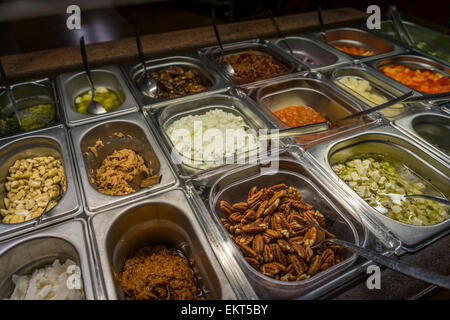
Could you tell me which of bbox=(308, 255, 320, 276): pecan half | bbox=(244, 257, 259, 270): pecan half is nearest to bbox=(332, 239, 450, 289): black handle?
bbox=(308, 255, 320, 276): pecan half

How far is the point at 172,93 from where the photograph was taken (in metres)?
2.09

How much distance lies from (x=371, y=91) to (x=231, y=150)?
4.58 ft

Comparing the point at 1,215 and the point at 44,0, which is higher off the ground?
the point at 44,0

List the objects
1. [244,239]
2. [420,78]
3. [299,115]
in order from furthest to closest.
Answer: [420,78] < [299,115] < [244,239]

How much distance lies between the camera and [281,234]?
1247 millimetres

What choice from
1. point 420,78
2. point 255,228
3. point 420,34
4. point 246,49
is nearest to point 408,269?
point 255,228

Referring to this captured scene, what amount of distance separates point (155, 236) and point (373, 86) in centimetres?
206

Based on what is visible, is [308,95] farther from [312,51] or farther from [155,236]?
[155,236]

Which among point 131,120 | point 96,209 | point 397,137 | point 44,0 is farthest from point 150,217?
point 44,0

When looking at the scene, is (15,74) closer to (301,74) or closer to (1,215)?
(1,215)

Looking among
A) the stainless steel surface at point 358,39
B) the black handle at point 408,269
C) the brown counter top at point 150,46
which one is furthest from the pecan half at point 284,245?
the stainless steel surface at point 358,39

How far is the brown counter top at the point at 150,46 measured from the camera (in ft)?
6.87

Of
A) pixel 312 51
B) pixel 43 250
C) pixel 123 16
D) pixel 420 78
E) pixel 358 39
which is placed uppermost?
pixel 123 16

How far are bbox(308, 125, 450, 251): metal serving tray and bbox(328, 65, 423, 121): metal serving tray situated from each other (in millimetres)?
194
